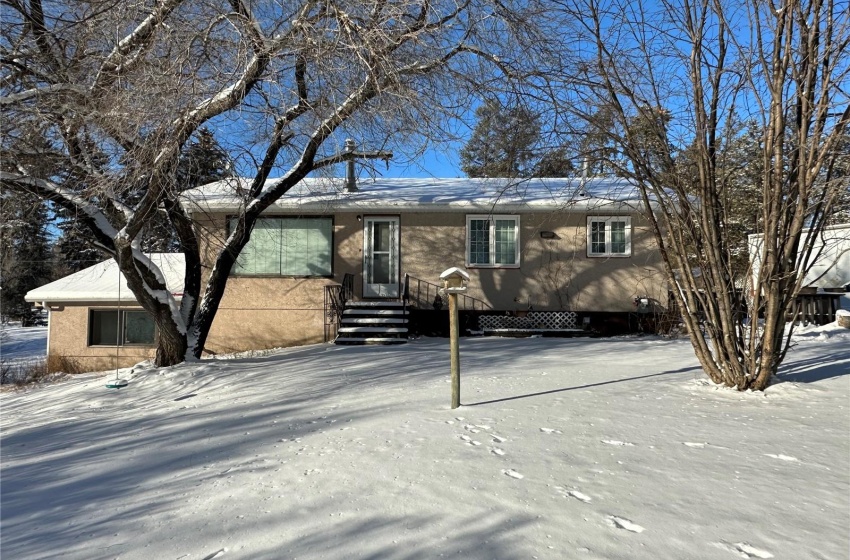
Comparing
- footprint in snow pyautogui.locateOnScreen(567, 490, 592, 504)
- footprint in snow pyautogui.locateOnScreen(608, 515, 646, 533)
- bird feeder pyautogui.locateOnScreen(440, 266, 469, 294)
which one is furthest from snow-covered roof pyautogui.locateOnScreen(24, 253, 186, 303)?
footprint in snow pyautogui.locateOnScreen(608, 515, 646, 533)

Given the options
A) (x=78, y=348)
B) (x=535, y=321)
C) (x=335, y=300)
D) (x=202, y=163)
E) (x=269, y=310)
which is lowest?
(x=78, y=348)

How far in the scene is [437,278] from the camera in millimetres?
13984

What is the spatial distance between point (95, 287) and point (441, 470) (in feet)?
48.6

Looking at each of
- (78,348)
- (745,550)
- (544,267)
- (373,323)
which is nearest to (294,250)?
(373,323)

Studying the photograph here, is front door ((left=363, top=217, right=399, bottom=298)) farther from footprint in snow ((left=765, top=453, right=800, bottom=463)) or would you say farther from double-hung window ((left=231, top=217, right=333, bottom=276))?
footprint in snow ((left=765, top=453, right=800, bottom=463))

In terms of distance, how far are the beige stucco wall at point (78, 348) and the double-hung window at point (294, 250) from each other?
4220 mm

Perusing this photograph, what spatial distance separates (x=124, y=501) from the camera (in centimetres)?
367

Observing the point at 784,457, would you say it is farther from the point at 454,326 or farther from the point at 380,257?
the point at 380,257

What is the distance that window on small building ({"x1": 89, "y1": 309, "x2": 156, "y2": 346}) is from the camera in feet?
50.9

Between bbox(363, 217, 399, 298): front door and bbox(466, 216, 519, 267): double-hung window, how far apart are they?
1898 mm

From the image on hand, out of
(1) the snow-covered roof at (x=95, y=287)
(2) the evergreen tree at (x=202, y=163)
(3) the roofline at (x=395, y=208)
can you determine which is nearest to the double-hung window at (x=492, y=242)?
(3) the roofline at (x=395, y=208)

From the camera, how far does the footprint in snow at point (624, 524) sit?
307 centimetres

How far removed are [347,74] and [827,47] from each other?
5303mm

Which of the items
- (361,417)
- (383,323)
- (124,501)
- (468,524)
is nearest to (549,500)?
(468,524)
